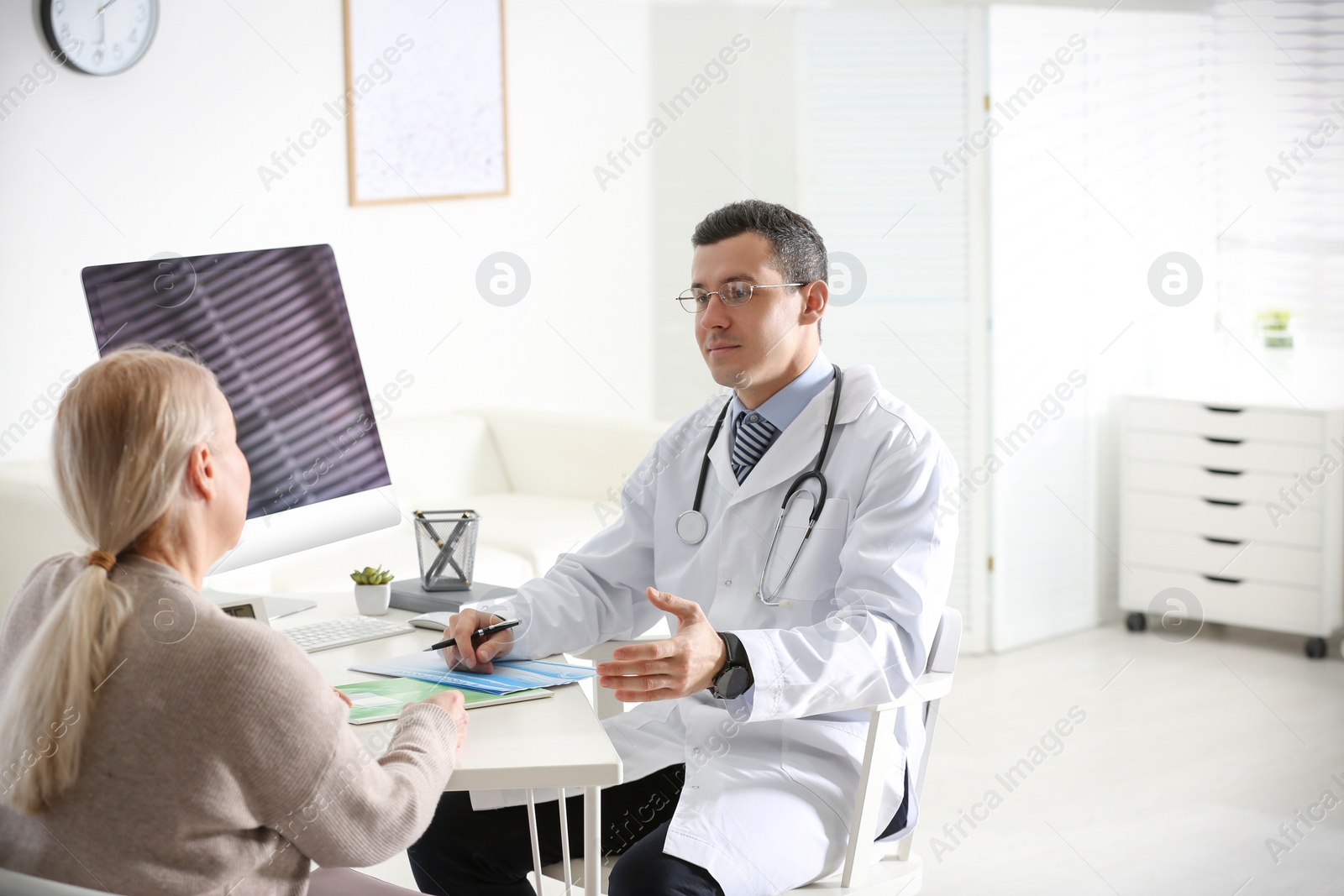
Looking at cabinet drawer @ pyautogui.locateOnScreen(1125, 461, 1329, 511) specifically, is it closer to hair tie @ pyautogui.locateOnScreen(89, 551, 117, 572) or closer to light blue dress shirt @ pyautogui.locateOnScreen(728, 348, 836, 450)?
light blue dress shirt @ pyautogui.locateOnScreen(728, 348, 836, 450)

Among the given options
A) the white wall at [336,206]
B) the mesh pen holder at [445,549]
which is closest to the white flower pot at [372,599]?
the mesh pen holder at [445,549]

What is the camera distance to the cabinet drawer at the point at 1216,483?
447 centimetres

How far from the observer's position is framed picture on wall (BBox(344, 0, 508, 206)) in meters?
4.34

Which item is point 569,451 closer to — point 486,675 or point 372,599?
point 372,599

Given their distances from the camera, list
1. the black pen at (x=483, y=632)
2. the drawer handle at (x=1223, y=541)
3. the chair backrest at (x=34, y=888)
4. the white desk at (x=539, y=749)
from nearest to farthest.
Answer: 1. the chair backrest at (x=34, y=888)
2. the white desk at (x=539, y=749)
3. the black pen at (x=483, y=632)
4. the drawer handle at (x=1223, y=541)

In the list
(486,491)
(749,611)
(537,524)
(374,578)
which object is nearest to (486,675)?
(749,611)

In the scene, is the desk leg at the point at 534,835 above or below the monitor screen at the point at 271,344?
below

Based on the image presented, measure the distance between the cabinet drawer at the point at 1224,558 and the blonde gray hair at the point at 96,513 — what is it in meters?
4.06

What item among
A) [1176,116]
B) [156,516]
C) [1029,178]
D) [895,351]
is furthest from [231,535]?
[1176,116]

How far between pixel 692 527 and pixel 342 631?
0.53m

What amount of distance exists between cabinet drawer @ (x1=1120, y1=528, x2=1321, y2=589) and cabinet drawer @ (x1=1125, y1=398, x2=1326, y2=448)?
36 centimetres

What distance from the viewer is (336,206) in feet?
14.1

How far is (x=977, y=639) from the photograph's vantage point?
4.55 metres

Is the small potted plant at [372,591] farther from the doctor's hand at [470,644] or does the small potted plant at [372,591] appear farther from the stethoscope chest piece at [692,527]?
the stethoscope chest piece at [692,527]
